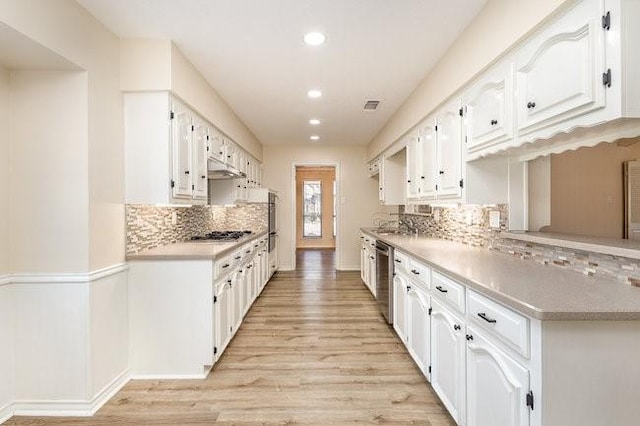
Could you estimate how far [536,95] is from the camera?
5.50 ft

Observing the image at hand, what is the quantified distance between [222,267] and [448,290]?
1.81 metres

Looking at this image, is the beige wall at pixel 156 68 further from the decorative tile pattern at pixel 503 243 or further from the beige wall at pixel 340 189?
the beige wall at pixel 340 189

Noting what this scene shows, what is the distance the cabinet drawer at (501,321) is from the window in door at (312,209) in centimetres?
971

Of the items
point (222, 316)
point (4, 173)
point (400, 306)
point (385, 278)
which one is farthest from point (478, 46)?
point (4, 173)

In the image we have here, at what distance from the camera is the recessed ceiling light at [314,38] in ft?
8.13

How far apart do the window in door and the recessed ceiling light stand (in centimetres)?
876

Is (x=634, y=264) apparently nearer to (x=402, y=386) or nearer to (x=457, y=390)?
(x=457, y=390)

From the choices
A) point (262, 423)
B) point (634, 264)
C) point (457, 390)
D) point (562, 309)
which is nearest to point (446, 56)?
point (634, 264)

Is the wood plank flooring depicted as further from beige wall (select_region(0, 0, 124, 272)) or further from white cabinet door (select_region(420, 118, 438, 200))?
white cabinet door (select_region(420, 118, 438, 200))

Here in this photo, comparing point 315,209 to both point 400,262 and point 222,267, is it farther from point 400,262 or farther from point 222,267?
point 222,267

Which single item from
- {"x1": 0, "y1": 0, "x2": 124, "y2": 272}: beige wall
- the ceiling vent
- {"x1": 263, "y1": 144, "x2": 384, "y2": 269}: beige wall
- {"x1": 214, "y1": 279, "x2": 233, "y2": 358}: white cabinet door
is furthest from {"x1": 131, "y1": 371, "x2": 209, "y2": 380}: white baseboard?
{"x1": 263, "y1": 144, "x2": 384, "y2": 269}: beige wall

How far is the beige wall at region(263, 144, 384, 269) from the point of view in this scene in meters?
6.95

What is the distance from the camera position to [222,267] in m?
2.90

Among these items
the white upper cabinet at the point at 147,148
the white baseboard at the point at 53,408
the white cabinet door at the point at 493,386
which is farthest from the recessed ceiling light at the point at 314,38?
the white baseboard at the point at 53,408
